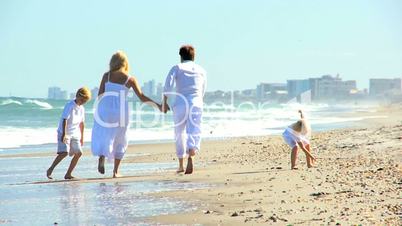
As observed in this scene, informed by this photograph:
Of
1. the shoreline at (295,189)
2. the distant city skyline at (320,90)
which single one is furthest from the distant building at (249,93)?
the shoreline at (295,189)

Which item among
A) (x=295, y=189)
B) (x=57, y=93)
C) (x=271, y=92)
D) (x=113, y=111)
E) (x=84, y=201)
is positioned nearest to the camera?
(x=84, y=201)

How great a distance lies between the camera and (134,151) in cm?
1513

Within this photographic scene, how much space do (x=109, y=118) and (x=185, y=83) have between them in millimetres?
1055

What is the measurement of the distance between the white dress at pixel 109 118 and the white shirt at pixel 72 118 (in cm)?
38

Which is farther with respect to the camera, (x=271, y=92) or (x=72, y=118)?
(x=271, y=92)

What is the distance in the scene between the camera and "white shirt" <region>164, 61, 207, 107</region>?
344 inches

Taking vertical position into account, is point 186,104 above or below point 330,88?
above

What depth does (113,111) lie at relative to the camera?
8.32m

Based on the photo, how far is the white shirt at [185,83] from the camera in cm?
873

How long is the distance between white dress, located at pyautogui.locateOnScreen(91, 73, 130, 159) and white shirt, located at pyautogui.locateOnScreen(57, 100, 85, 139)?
1.26ft

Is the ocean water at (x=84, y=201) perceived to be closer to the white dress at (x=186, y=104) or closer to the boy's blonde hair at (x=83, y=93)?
the white dress at (x=186, y=104)

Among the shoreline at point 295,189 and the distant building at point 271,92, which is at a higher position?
the shoreline at point 295,189

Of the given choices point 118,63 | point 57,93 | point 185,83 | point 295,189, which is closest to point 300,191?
point 295,189

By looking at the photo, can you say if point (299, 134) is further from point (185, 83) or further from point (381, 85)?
point (381, 85)
